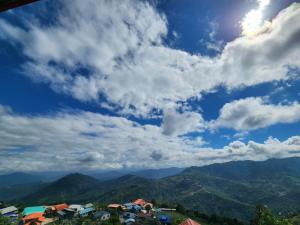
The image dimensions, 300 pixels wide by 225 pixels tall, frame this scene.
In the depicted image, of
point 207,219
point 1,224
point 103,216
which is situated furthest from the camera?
point 207,219

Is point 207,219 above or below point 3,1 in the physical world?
below

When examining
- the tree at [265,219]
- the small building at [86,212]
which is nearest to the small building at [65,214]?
the small building at [86,212]

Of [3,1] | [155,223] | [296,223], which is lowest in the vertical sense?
[296,223]

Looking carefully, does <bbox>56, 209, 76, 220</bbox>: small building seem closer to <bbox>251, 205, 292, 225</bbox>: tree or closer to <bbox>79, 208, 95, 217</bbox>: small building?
<bbox>79, 208, 95, 217</bbox>: small building

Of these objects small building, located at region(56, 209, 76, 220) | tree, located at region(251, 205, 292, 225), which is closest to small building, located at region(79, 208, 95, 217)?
small building, located at region(56, 209, 76, 220)

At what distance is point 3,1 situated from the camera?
3.63 meters

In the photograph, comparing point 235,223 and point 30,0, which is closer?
point 30,0

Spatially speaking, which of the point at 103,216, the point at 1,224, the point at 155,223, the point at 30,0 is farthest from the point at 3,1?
the point at 103,216

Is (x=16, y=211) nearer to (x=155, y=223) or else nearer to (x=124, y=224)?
(x=124, y=224)

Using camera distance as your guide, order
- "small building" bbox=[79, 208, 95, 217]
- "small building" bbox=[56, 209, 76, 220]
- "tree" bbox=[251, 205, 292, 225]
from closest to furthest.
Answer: "tree" bbox=[251, 205, 292, 225], "small building" bbox=[79, 208, 95, 217], "small building" bbox=[56, 209, 76, 220]

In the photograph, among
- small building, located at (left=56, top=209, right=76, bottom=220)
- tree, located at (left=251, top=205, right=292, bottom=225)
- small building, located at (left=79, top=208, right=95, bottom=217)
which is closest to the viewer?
tree, located at (left=251, top=205, right=292, bottom=225)

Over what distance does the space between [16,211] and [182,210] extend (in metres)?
75.9

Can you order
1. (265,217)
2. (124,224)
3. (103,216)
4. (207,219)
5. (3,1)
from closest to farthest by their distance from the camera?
(3,1) < (265,217) < (124,224) < (103,216) < (207,219)

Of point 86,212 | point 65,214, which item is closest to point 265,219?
point 86,212
